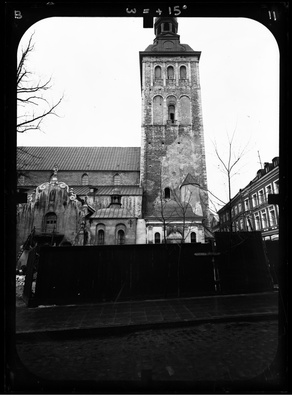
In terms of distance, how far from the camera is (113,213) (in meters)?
26.1

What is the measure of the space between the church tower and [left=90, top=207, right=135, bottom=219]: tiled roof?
2.24m

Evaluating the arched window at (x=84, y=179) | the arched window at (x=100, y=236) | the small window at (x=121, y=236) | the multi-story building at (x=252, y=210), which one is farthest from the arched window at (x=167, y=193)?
the arched window at (x=84, y=179)

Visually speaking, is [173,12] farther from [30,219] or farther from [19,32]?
[30,219]

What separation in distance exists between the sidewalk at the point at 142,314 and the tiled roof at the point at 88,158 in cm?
2804

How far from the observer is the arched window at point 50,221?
77.6 ft

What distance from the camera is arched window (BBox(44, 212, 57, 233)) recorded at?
2364cm

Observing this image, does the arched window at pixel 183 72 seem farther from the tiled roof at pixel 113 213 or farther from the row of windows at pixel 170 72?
the tiled roof at pixel 113 213

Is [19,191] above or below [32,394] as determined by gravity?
above

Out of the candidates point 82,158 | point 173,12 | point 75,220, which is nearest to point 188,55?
point 82,158

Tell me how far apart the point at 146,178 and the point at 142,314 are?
24.2 metres

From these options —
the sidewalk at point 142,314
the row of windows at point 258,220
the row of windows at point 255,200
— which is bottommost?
the sidewalk at point 142,314

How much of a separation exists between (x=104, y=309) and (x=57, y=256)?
2.48m

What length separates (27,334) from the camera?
5.21 metres

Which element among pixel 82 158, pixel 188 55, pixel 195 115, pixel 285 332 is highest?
pixel 188 55
